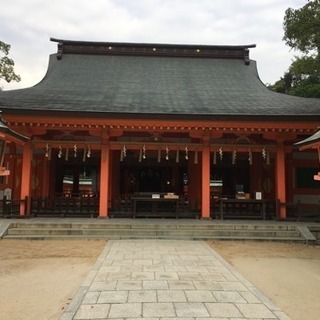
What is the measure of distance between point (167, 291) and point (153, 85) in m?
11.9

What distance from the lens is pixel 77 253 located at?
7617mm

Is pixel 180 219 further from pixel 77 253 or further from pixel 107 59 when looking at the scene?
pixel 107 59

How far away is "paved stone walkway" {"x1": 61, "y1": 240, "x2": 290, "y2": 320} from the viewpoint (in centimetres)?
397

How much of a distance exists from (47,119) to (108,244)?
4915 mm

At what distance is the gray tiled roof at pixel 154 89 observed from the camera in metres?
11.4

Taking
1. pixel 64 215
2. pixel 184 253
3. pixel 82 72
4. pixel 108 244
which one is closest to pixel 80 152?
pixel 64 215

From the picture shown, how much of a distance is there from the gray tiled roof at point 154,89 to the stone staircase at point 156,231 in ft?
12.1

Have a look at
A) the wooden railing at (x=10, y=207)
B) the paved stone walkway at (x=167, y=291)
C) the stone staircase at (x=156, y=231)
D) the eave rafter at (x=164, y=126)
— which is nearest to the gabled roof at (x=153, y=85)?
the eave rafter at (x=164, y=126)

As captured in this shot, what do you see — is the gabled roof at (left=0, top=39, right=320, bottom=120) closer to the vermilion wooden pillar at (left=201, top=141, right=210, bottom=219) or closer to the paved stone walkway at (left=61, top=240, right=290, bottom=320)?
the vermilion wooden pillar at (left=201, top=141, right=210, bottom=219)

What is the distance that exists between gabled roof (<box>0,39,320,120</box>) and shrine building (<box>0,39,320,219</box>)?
53mm

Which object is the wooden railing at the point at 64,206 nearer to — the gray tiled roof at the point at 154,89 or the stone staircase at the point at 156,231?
the stone staircase at the point at 156,231

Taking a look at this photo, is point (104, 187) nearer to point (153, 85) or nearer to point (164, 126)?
point (164, 126)

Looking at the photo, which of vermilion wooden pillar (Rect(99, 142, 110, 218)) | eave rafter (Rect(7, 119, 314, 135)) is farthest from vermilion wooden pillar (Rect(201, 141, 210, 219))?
vermilion wooden pillar (Rect(99, 142, 110, 218))

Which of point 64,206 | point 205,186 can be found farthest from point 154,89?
point 64,206
